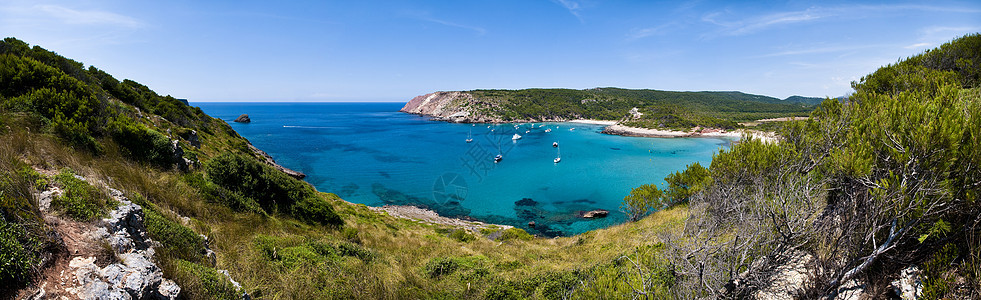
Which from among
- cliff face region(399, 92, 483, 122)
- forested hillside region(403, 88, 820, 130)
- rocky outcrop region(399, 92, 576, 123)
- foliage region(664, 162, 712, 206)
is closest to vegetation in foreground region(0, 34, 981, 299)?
foliage region(664, 162, 712, 206)

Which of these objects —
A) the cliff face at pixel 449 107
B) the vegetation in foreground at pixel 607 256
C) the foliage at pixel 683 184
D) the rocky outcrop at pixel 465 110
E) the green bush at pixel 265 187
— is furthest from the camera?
the cliff face at pixel 449 107

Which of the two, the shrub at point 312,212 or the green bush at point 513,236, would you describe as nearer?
the shrub at point 312,212

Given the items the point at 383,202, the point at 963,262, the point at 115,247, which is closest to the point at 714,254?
the point at 963,262

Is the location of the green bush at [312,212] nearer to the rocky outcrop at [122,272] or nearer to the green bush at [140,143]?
the green bush at [140,143]

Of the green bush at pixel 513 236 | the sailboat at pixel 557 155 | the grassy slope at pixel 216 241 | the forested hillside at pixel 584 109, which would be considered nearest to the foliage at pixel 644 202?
the green bush at pixel 513 236

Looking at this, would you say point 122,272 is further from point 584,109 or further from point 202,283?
point 584,109

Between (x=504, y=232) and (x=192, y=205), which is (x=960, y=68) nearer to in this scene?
(x=504, y=232)
